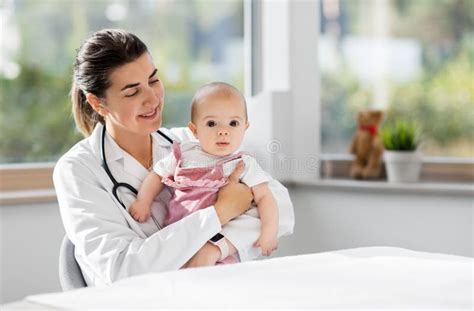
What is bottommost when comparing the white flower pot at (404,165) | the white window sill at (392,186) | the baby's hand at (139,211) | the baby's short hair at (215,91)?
the white window sill at (392,186)

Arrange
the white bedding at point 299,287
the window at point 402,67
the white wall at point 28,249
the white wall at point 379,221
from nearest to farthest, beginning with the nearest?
the white bedding at point 299,287
the white wall at point 28,249
the white wall at point 379,221
the window at point 402,67

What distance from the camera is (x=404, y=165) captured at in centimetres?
321

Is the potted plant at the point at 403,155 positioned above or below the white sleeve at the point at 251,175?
below

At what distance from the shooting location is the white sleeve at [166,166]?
6.36 ft

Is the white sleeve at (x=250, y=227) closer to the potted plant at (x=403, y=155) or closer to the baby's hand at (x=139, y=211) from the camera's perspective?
the baby's hand at (x=139, y=211)

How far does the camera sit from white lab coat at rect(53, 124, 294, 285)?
181cm

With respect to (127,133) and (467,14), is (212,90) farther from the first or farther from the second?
(467,14)

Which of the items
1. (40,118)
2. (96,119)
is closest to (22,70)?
(40,118)

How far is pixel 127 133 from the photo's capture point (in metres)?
2.05

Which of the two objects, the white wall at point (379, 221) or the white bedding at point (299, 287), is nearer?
the white bedding at point (299, 287)

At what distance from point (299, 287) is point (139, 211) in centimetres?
71

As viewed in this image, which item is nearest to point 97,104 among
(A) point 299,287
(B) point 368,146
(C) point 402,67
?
(A) point 299,287

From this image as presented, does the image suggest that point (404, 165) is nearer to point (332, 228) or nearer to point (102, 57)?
point (332, 228)

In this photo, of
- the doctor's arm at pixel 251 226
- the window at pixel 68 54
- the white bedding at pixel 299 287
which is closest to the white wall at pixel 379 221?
the window at pixel 68 54
